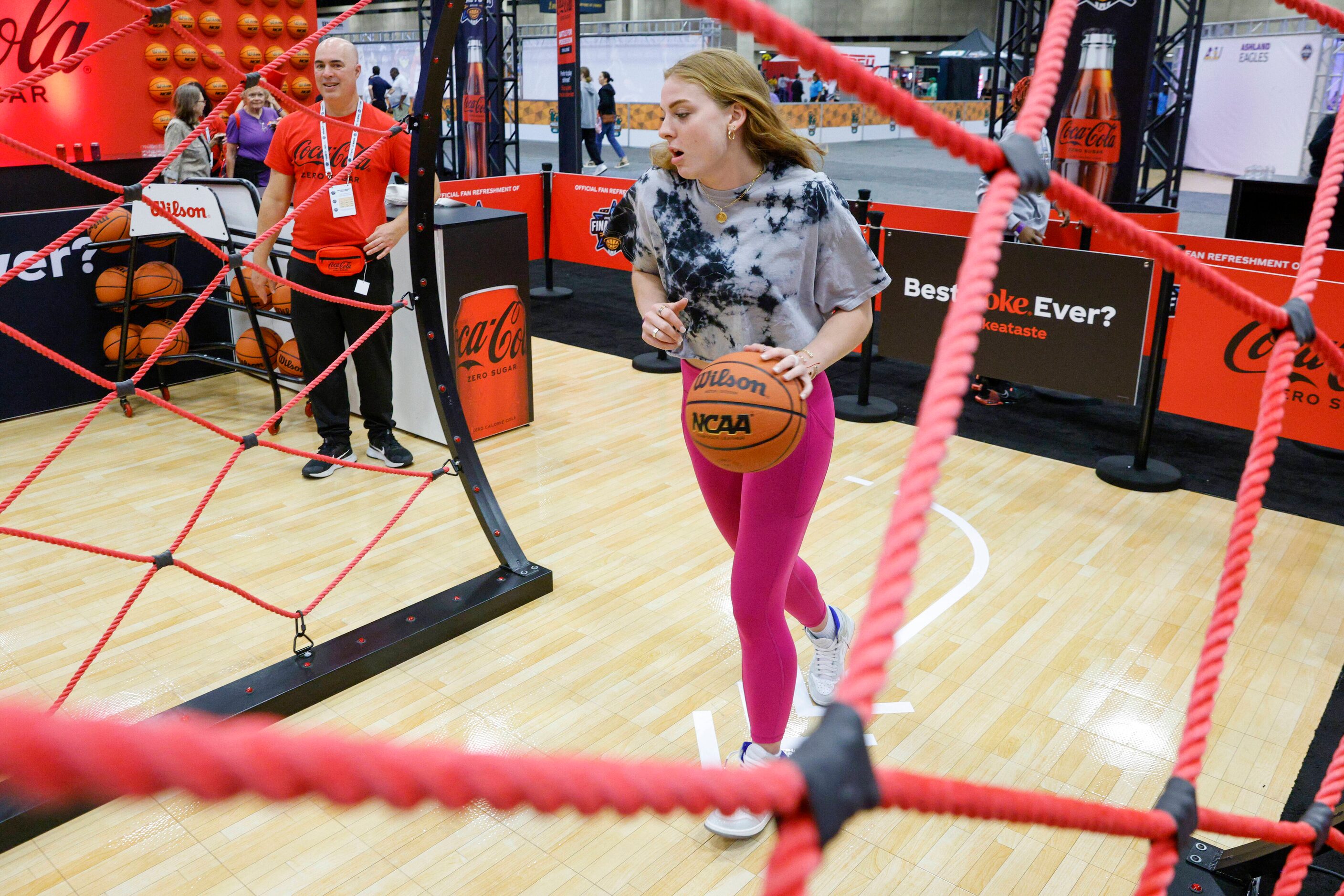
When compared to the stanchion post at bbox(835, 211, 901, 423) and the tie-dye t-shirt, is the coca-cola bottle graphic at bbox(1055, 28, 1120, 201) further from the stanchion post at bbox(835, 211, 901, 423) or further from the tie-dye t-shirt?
the tie-dye t-shirt

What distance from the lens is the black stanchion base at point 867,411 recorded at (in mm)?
5316

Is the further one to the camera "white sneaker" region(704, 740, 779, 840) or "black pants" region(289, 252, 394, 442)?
"black pants" region(289, 252, 394, 442)

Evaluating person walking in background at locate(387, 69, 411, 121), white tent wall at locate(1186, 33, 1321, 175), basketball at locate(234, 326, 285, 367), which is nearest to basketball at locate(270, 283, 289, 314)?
basketball at locate(234, 326, 285, 367)

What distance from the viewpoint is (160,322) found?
17.5 ft

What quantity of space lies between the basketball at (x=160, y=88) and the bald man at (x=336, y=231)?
7297 mm

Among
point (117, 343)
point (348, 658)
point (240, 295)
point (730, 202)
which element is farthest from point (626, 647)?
point (117, 343)

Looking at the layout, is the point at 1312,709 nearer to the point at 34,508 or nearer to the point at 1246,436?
the point at 1246,436

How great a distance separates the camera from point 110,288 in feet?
16.8

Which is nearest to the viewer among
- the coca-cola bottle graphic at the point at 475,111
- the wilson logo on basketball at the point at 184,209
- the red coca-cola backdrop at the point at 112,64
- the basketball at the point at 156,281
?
the wilson logo on basketball at the point at 184,209

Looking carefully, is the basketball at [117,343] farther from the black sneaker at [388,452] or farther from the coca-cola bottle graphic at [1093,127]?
the coca-cola bottle graphic at [1093,127]

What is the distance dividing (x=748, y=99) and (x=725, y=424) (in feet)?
2.15

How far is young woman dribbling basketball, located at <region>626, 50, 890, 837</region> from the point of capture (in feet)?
6.36

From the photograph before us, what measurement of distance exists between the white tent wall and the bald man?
12.7m

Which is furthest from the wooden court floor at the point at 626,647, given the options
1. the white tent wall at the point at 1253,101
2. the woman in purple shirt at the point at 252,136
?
the white tent wall at the point at 1253,101
